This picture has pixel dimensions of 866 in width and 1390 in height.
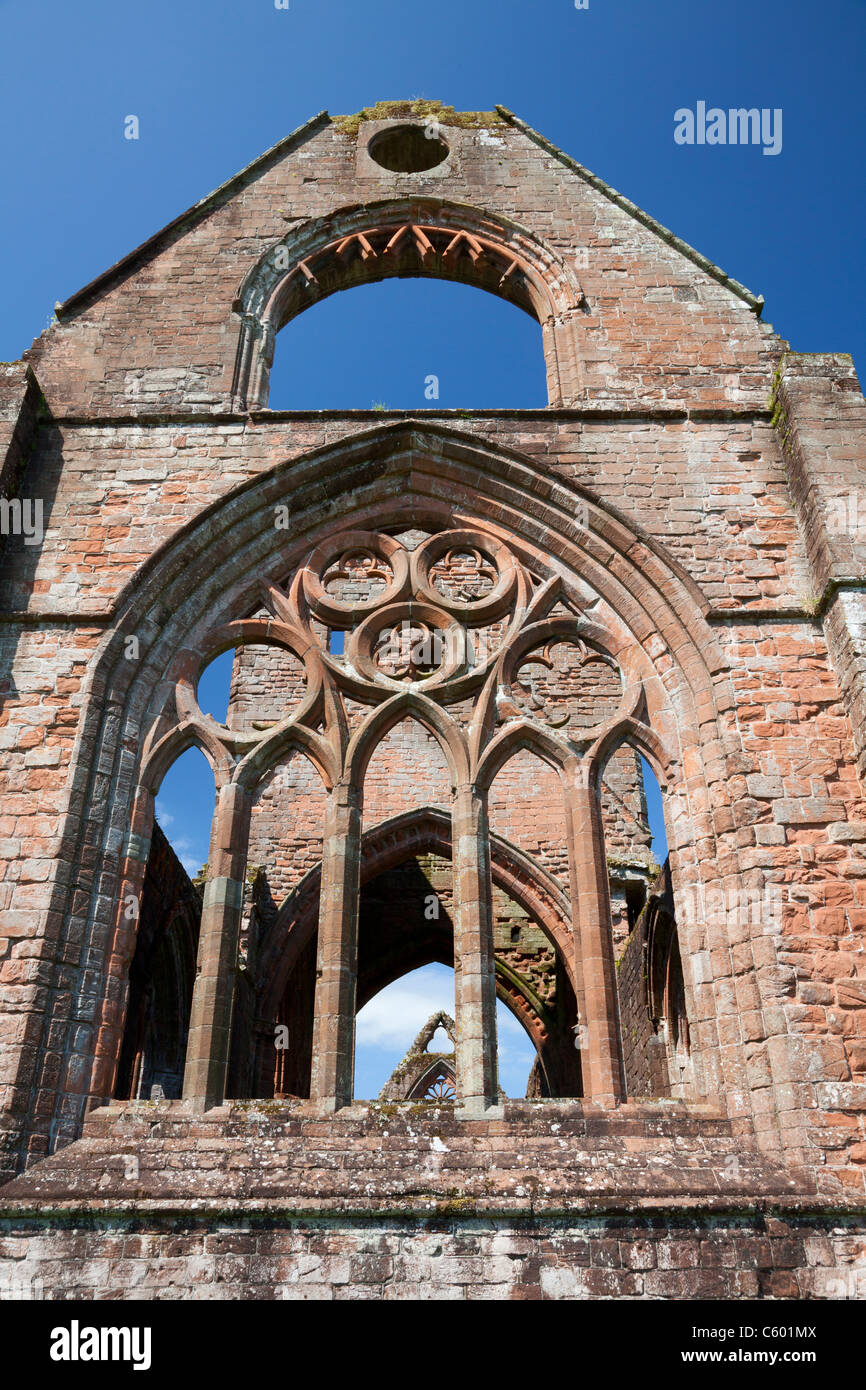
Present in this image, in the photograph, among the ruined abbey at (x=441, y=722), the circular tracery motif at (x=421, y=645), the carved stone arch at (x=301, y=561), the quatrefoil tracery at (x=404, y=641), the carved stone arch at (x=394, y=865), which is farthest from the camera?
the carved stone arch at (x=394, y=865)

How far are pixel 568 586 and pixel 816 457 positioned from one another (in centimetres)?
164

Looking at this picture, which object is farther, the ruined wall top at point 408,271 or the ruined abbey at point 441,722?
the ruined wall top at point 408,271

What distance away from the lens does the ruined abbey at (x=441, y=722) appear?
442cm

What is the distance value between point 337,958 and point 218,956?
24.3 inches

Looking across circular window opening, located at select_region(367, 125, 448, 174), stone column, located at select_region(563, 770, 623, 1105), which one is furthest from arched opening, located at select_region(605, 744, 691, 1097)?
circular window opening, located at select_region(367, 125, 448, 174)

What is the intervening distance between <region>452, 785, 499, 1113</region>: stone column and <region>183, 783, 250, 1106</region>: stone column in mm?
1153

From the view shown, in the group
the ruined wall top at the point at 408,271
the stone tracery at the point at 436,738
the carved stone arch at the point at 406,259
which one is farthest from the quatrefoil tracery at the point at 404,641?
the carved stone arch at the point at 406,259

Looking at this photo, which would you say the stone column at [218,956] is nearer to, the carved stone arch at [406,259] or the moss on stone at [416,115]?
the carved stone arch at [406,259]

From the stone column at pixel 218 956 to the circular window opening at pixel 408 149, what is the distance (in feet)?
19.8

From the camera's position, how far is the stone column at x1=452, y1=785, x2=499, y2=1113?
500cm
